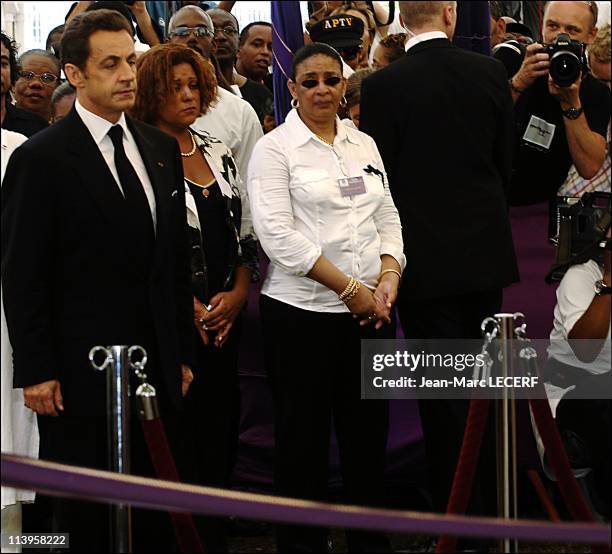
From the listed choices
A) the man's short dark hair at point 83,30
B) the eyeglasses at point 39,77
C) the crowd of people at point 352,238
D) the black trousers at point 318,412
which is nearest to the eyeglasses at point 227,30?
the eyeglasses at point 39,77

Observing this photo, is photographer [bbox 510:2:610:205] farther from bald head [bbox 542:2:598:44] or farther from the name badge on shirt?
the name badge on shirt

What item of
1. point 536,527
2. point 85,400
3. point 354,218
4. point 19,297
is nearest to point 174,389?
point 85,400

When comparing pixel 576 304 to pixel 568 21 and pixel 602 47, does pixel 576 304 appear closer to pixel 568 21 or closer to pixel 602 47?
pixel 602 47

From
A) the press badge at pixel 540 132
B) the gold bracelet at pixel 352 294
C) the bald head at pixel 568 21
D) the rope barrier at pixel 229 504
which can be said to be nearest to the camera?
the rope barrier at pixel 229 504

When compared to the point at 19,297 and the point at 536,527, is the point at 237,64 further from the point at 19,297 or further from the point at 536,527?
the point at 536,527

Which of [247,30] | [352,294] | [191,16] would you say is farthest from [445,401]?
[247,30]

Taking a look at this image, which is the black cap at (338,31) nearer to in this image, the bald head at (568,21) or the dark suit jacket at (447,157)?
the bald head at (568,21)

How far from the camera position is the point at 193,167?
175 inches

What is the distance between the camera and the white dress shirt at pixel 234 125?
5.11 metres

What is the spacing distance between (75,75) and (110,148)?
26 cm

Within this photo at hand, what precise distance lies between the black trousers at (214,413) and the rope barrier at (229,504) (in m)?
1.82

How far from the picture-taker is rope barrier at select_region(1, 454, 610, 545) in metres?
2.42

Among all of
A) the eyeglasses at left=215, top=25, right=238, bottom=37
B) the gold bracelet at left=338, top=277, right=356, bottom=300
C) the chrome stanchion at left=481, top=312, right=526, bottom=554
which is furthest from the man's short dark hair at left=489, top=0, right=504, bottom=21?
the chrome stanchion at left=481, top=312, right=526, bottom=554

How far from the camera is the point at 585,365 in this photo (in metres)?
4.54
